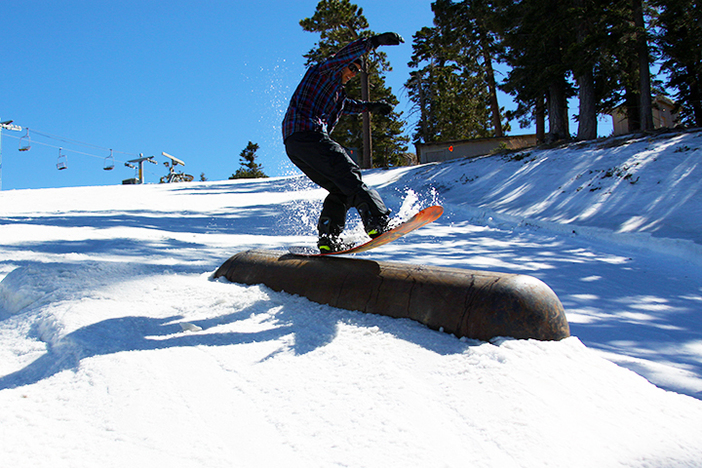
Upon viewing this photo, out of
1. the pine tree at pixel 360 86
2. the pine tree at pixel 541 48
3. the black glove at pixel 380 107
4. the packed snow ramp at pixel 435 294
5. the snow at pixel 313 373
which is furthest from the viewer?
the pine tree at pixel 360 86

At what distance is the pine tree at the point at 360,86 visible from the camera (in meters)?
21.5

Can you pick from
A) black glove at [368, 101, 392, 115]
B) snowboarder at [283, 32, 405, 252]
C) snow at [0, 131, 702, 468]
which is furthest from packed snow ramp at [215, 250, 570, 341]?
black glove at [368, 101, 392, 115]

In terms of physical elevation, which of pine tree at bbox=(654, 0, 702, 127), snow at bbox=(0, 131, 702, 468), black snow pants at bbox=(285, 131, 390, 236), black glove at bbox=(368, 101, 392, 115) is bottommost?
snow at bbox=(0, 131, 702, 468)

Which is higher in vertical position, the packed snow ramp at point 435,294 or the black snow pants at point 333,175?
the black snow pants at point 333,175

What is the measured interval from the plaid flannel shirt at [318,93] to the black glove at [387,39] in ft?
0.16

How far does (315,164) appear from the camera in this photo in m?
3.21

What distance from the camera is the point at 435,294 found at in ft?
6.79

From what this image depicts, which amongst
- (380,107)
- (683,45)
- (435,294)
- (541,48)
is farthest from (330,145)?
(683,45)

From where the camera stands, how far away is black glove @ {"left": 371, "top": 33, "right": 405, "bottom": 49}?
3106 millimetres

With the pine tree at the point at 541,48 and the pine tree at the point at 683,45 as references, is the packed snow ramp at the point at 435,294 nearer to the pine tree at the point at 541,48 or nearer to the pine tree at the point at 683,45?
the pine tree at the point at 683,45

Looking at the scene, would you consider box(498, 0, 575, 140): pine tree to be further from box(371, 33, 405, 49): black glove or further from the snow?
box(371, 33, 405, 49): black glove

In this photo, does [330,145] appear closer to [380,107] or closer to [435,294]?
[380,107]

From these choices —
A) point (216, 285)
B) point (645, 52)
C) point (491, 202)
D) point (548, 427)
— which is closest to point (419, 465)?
point (548, 427)

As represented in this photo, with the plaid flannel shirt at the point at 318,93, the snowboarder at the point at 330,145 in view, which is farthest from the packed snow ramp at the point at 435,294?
the plaid flannel shirt at the point at 318,93
